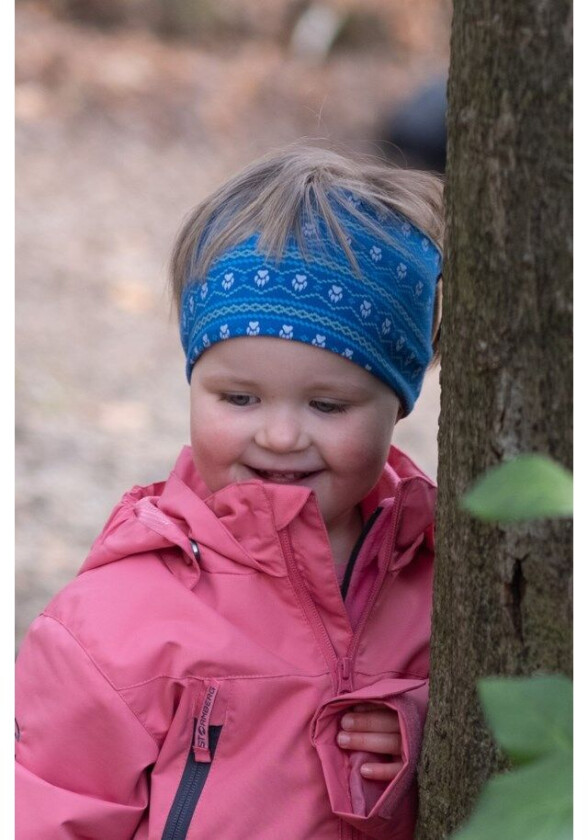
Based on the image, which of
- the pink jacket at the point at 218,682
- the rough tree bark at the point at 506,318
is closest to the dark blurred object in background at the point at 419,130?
the pink jacket at the point at 218,682

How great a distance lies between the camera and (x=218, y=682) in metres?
1.90

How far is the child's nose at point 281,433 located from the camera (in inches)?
78.1

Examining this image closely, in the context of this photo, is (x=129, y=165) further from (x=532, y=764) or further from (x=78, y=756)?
(x=532, y=764)

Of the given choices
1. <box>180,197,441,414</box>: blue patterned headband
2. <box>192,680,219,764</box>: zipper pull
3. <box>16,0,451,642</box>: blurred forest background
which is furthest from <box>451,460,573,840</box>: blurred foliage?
<box>16,0,451,642</box>: blurred forest background

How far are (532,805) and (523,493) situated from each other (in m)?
0.23

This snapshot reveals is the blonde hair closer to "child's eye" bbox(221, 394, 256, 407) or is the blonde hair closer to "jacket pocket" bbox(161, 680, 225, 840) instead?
"child's eye" bbox(221, 394, 256, 407)

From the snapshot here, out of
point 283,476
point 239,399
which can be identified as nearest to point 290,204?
point 239,399

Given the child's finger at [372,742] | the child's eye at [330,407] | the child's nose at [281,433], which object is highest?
the child's eye at [330,407]

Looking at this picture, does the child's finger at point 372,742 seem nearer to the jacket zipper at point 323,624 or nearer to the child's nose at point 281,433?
the jacket zipper at point 323,624

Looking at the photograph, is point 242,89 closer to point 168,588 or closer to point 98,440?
point 98,440

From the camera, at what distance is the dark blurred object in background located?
921cm

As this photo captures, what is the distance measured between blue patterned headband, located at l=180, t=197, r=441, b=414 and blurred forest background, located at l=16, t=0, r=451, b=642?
246cm
